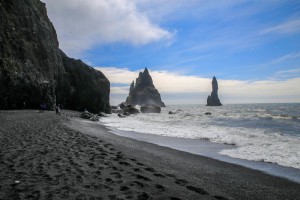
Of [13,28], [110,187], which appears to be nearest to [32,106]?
[13,28]

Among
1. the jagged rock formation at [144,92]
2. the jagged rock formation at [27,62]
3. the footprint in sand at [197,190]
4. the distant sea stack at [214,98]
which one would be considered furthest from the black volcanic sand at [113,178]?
the distant sea stack at [214,98]

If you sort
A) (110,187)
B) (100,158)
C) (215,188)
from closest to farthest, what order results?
1. (110,187)
2. (215,188)
3. (100,158)

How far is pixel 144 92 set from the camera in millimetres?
178000

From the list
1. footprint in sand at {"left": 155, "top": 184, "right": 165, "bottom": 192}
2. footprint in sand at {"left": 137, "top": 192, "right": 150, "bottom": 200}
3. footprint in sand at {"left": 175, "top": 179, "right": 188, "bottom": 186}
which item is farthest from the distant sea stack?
footprint in sand at {"left": 137, "top": 192, "right": 150, "bottom": 200}

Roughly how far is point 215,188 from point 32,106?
109ft

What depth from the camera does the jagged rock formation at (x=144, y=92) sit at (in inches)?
Answer: 6929

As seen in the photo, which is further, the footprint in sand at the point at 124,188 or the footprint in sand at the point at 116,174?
the footprint in sand at the point at 116,174

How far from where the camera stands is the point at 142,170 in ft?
25.3

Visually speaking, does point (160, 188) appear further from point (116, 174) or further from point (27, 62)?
point (27, 62)

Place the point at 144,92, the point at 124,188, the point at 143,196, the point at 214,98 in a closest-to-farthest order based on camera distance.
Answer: the point at 143,196
the point at 124,188
the point at 144,92
the point at 214,98

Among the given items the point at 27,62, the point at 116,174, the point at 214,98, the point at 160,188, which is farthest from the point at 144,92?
the point at 160,188

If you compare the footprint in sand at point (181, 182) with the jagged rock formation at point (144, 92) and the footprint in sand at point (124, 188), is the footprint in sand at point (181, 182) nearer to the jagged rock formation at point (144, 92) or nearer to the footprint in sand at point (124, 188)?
the footprint in sand at point (124, 188)

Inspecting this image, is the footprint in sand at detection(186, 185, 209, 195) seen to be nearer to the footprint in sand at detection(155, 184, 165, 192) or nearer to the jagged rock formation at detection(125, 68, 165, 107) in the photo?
the footprint in sand at detection(155, 184, 165, 192)

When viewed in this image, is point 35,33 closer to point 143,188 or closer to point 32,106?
point 32,106
